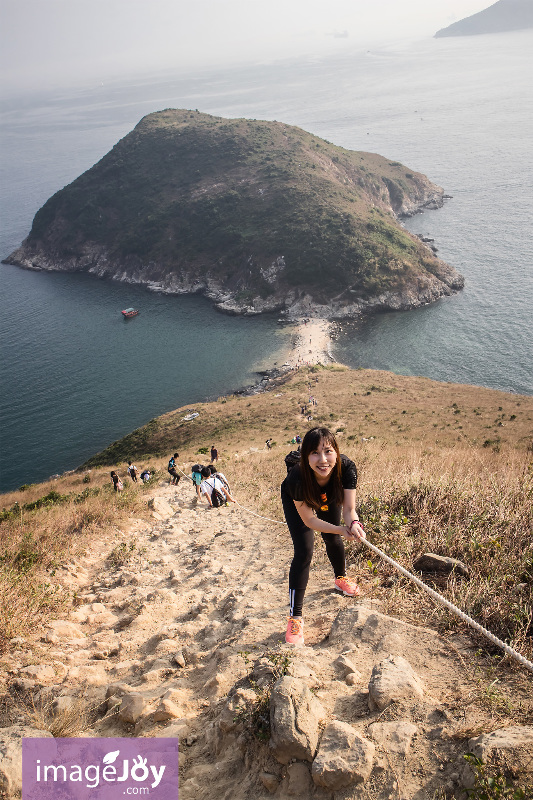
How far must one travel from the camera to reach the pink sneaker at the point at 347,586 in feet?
18.6

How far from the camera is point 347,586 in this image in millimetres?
5672

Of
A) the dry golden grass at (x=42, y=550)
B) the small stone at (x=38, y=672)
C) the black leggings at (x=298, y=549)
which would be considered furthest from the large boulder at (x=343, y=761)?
the dry golden grass at (x=42, y=550)

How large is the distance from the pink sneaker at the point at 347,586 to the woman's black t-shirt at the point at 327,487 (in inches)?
39.5

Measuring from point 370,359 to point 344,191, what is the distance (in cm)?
5069

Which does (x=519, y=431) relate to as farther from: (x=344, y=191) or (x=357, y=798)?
(x=344, y=191)

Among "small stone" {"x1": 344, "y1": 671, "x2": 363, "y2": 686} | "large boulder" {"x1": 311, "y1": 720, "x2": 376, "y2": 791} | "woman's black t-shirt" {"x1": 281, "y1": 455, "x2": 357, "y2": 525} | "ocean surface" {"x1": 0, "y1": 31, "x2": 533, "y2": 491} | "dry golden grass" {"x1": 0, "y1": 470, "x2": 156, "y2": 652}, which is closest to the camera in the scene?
"large boulder" {"x1": 311, "y1": 720, "x2": 376, "y2": 791}

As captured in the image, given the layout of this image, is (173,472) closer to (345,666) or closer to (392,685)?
(345,666)

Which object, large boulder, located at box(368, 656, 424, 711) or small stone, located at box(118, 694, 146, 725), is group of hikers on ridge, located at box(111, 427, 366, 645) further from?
small stone, located at box(118, 694, 146, 725)

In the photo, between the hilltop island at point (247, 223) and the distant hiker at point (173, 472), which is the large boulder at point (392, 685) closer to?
the distant hiker at point (173, 472)

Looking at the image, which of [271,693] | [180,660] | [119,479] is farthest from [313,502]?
[119,479]

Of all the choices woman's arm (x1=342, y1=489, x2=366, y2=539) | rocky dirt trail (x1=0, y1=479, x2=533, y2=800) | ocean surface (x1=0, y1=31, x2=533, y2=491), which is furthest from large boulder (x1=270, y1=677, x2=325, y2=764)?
ocean surface (x1=0, y1=31, x2=533, y2=491)

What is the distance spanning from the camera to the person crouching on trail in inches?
181

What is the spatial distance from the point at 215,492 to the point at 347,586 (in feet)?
27.8

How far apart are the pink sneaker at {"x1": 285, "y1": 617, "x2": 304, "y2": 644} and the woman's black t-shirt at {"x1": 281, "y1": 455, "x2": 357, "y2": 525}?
1.11 meters
